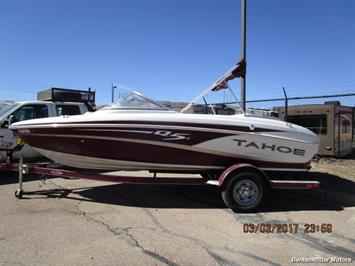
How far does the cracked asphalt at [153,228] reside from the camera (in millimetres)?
4820

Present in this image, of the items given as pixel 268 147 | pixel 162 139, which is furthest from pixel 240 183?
pixel 162 139

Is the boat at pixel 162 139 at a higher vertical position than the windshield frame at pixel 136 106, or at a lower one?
lower

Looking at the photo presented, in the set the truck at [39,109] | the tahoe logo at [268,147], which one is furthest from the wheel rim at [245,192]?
the truck at [39,109]

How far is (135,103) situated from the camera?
748 cm

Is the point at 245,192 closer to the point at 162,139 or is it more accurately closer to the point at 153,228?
the point at 162,139

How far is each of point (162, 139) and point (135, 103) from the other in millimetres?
956

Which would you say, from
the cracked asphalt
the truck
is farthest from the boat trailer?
the truck

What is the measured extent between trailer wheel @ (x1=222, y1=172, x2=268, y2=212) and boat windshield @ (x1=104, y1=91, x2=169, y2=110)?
6.33 feet

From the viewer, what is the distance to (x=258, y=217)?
6.71m

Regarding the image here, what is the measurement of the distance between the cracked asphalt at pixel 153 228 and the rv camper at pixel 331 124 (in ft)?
16.0

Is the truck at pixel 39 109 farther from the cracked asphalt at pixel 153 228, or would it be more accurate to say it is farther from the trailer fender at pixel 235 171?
the trailer fender at pixel 235 171

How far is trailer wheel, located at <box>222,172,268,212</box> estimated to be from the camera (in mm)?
6980
